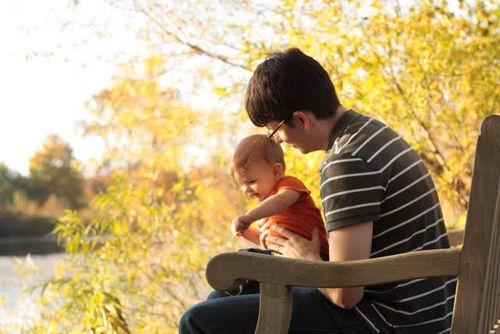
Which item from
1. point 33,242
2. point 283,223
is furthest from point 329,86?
point 33,242

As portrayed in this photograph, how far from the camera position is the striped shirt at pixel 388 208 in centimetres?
194

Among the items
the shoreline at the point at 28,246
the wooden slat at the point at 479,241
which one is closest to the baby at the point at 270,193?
the wooden slat at the point at 479,241

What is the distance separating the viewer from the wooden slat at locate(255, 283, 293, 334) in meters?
1.78

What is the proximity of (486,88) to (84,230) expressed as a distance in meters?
2.24

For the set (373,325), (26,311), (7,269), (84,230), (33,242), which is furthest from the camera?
(33,242)

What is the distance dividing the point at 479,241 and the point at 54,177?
9.43 meters

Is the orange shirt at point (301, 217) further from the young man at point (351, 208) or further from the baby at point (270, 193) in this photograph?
the young man at point (351, 208)

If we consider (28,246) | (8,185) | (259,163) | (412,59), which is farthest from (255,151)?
(8,185)

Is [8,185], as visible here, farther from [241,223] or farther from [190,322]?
[190,322]

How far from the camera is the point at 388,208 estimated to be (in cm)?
200

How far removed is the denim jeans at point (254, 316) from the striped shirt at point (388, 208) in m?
0.04

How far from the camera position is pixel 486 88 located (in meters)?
4.62

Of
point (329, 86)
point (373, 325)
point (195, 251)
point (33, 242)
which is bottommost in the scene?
point (33, 242)

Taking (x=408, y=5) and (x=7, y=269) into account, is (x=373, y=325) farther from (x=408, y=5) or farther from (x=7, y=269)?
(x=7, y=269)
